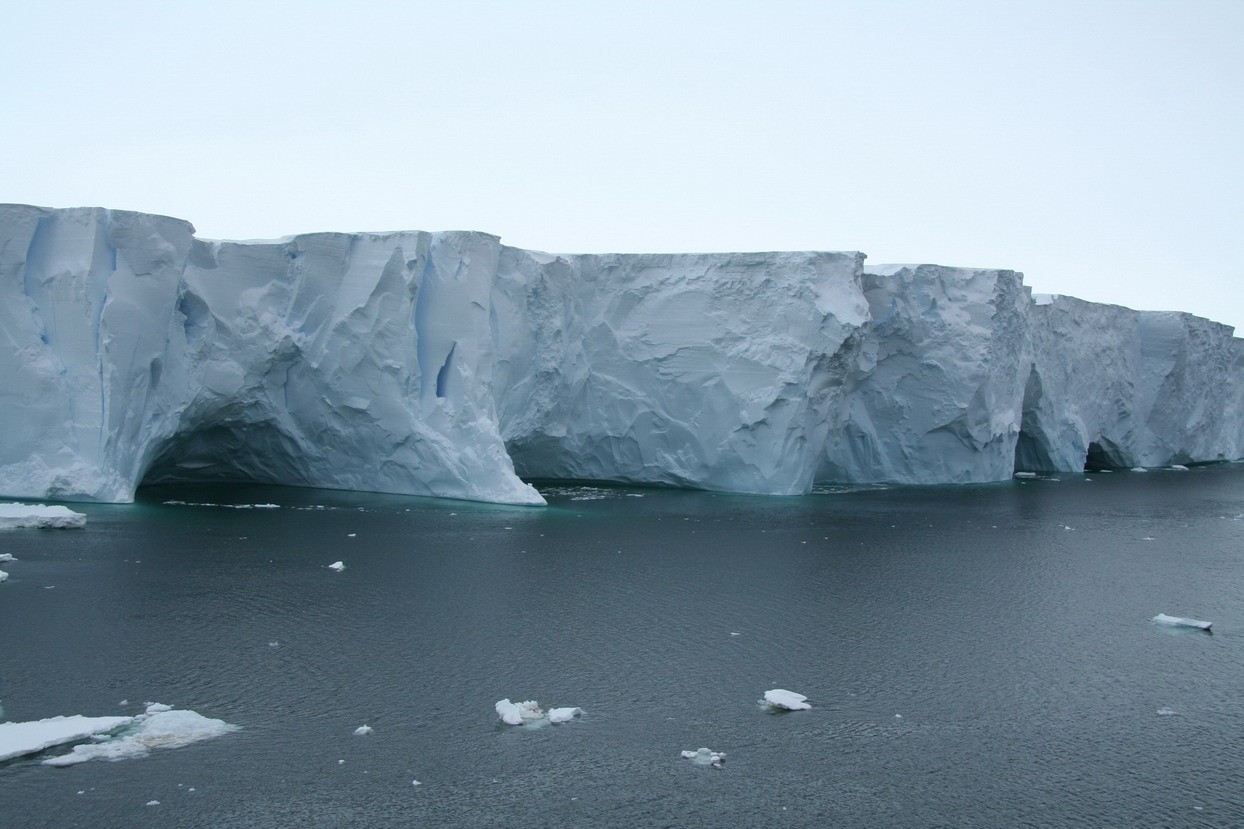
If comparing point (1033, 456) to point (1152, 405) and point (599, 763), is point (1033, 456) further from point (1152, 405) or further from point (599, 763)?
point (599, 763)

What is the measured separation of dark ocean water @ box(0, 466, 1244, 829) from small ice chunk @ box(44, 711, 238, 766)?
3.2 inches

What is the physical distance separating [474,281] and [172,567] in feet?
22.1

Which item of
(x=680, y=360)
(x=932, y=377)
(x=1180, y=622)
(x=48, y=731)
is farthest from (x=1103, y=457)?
(x=48, y=731)

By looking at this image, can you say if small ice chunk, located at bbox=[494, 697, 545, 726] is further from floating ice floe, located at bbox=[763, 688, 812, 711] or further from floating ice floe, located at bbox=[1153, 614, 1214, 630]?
floating ice floe, located at bbox=[1153, 614, 1214, 630]

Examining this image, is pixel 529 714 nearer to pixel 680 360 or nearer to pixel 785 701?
pixel 785 701

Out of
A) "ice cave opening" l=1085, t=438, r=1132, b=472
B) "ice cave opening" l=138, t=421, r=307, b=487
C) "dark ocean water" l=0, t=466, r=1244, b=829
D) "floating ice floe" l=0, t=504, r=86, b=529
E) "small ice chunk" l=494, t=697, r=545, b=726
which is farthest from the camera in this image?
"ice cave opening" l=1085, t=438, r=1132, b=472

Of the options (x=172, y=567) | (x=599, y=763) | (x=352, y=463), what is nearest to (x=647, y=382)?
(x=352, y=463)

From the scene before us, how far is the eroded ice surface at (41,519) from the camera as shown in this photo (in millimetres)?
9508

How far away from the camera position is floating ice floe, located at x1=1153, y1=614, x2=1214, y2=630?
6820mm

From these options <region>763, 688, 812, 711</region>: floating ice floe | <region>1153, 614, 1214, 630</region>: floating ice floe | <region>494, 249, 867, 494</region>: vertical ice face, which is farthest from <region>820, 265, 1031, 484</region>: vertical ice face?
<region>763, 688, 812, 711</region>: floating ice floe

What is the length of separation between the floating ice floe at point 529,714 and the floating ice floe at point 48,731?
5.10 ft

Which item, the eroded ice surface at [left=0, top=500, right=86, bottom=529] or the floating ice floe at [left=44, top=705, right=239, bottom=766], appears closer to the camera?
the floating ice floe at [left=44, top=705, right=239, bottom=766]

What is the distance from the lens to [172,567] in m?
7.92

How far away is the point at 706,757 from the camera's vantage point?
427 cm
